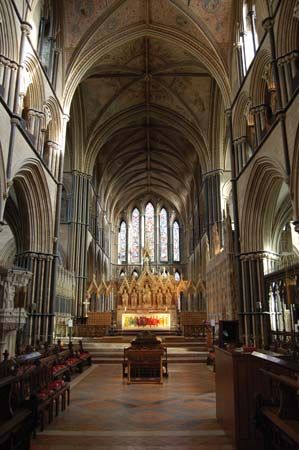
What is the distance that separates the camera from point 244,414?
4699mm

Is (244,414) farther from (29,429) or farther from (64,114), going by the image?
(64,114)

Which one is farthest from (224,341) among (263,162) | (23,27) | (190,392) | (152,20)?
(152,20)

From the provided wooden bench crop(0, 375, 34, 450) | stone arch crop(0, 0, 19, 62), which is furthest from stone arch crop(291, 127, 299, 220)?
stone arch crop(0, 0, 19, 62)

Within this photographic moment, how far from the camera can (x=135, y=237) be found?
42.6 m

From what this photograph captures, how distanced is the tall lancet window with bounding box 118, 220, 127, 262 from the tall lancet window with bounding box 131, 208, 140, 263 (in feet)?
2.56

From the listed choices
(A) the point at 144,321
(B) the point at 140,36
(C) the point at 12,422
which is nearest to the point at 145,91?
(B) the point at 140,36

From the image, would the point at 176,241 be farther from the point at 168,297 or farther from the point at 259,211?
the point at 259,211

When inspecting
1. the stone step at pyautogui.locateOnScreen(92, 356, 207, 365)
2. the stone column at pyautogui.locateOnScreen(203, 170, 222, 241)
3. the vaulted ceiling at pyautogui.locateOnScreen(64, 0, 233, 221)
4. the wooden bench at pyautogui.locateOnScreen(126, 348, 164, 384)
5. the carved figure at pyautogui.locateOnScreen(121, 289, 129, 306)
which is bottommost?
the stone step at pyautogui.locateOnScreen(92, 356, 207, 365)

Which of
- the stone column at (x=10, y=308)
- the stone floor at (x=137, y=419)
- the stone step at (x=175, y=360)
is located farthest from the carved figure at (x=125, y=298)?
the stone floor at (x=137, y=419)

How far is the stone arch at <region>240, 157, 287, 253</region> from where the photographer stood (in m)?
13.6

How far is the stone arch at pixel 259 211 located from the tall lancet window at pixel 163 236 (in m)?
27.5

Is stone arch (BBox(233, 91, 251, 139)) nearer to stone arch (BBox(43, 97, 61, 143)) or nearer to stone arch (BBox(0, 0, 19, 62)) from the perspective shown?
stone arch (BBox(43, 97, 61, 143))

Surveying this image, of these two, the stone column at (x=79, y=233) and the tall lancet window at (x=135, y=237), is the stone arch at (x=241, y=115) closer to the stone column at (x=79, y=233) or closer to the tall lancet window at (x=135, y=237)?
the stone column at (x=79, y=233)

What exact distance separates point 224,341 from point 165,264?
33.6m
